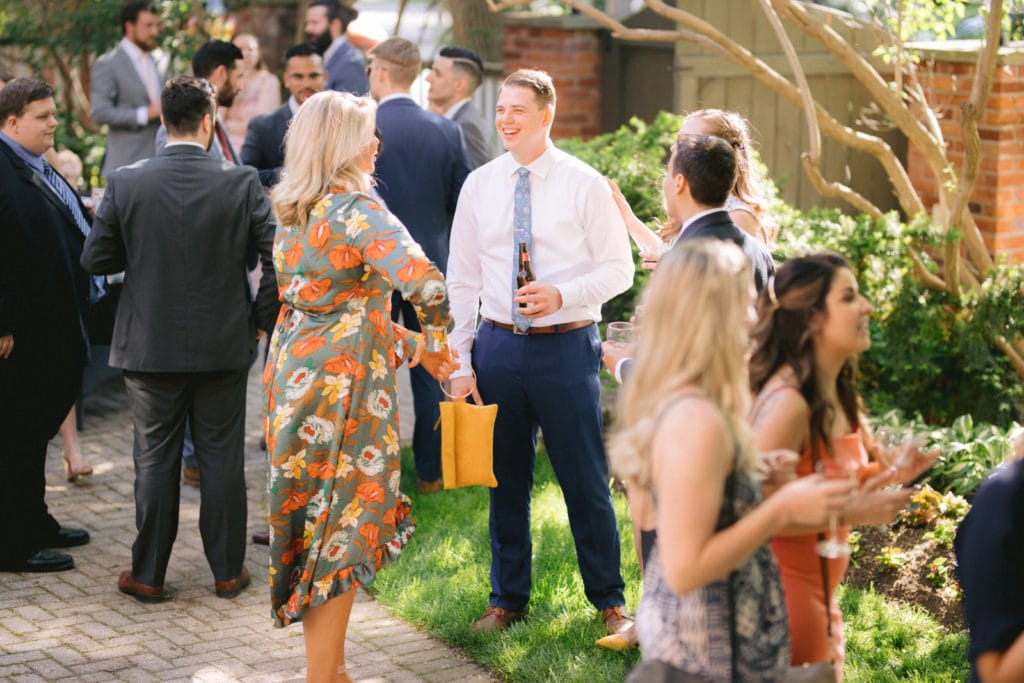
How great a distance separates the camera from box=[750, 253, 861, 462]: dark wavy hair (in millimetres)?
3080

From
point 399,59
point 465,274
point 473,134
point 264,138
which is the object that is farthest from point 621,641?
point 264,138

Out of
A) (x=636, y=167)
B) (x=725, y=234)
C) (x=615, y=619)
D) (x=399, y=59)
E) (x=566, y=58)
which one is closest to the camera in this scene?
(x=725, y=234)

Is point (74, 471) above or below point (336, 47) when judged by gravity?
below

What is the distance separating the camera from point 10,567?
5930 millimetres

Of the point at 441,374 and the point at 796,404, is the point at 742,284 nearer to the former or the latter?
the point at 796,404

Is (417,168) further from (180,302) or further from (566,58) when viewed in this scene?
(566,58)

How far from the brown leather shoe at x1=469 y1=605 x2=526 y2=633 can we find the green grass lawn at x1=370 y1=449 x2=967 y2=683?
47mm

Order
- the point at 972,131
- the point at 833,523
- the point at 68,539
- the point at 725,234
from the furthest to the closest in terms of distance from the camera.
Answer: the point at 972,131, the point at 68,539, the point at 725,234, the point at 833,523

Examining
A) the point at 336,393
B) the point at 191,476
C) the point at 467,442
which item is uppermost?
the point at 336,393

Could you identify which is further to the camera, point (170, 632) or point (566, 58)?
point (566, 58)

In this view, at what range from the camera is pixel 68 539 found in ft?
20.5

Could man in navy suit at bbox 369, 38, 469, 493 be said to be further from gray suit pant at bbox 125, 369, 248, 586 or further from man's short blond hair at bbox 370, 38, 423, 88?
gray suit pant at bbox 125, 369, 248, 586

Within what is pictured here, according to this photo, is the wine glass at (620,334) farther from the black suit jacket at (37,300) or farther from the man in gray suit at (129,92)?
the man in gray suit at (129,92)

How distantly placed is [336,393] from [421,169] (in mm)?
2545
